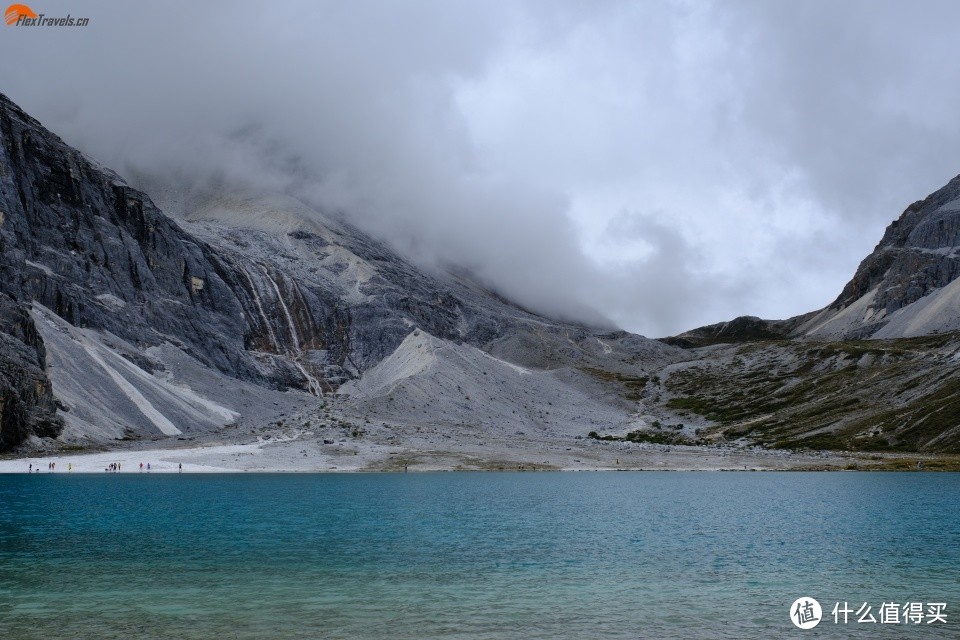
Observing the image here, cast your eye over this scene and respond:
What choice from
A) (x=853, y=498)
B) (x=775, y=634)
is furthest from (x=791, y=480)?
(x=775, y=634)

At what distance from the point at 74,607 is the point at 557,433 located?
500 feet

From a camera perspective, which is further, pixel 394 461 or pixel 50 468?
pixel 394 461

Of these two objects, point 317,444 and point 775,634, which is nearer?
point 775,634

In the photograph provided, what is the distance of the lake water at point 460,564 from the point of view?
27.1 meters

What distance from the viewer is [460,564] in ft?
126

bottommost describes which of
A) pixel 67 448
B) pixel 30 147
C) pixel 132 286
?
pixel 67 448

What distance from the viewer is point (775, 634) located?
2589cm

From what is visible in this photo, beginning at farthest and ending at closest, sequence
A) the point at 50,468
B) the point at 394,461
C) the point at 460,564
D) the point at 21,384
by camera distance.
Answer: the point at 394,461 < the point at 21,384 < the point at 50,468 < the point at 460,564

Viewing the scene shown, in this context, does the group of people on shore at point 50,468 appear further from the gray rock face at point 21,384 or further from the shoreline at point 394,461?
the gray rock face at point 21,384

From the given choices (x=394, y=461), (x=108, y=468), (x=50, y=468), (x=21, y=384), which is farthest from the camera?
(x=394, y=461)

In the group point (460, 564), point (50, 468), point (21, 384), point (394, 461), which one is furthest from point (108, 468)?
point (460, 564)

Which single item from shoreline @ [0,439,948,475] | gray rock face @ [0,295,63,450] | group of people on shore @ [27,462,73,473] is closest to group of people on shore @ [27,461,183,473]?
group of people on shore @ [27,462,73,473]

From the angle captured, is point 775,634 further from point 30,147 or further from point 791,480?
point 30,147

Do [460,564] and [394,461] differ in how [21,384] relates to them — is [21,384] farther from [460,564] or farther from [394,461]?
[460,564]
